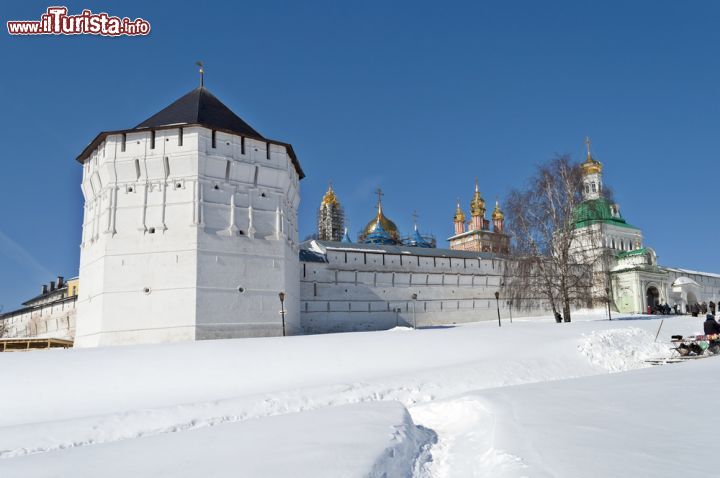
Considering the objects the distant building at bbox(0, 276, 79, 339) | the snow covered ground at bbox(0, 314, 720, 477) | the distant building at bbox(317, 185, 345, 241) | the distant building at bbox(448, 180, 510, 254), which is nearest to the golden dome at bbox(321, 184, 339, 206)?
the distant building at bbox(317, 185, 345, 241)

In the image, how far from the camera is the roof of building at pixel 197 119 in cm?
Answer: 1991

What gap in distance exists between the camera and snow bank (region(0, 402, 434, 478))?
13.9 feet

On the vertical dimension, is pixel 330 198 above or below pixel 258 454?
above

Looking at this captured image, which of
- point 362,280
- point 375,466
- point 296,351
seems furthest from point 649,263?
point 375,466

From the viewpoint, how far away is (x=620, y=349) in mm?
14484

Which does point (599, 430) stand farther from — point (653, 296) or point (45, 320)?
point (653, 296)

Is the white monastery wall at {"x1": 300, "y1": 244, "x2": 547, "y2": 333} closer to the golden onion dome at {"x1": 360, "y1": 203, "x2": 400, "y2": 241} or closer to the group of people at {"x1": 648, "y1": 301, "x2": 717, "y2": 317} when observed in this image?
the group of people at {"x1": 648, "y1": 301, "x2": 717, "y2": 317}

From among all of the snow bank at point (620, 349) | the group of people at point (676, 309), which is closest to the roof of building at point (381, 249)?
the group of people at point (676, 309)

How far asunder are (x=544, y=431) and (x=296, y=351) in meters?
8.21

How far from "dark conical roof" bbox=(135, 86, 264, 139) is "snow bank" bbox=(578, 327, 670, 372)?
47.3 feet

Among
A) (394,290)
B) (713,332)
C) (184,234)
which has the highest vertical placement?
(184,234)

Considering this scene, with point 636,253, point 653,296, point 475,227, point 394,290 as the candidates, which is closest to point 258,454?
point 394,290

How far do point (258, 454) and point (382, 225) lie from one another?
46.6 m

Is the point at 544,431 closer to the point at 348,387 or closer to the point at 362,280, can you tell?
the point at 348,387
